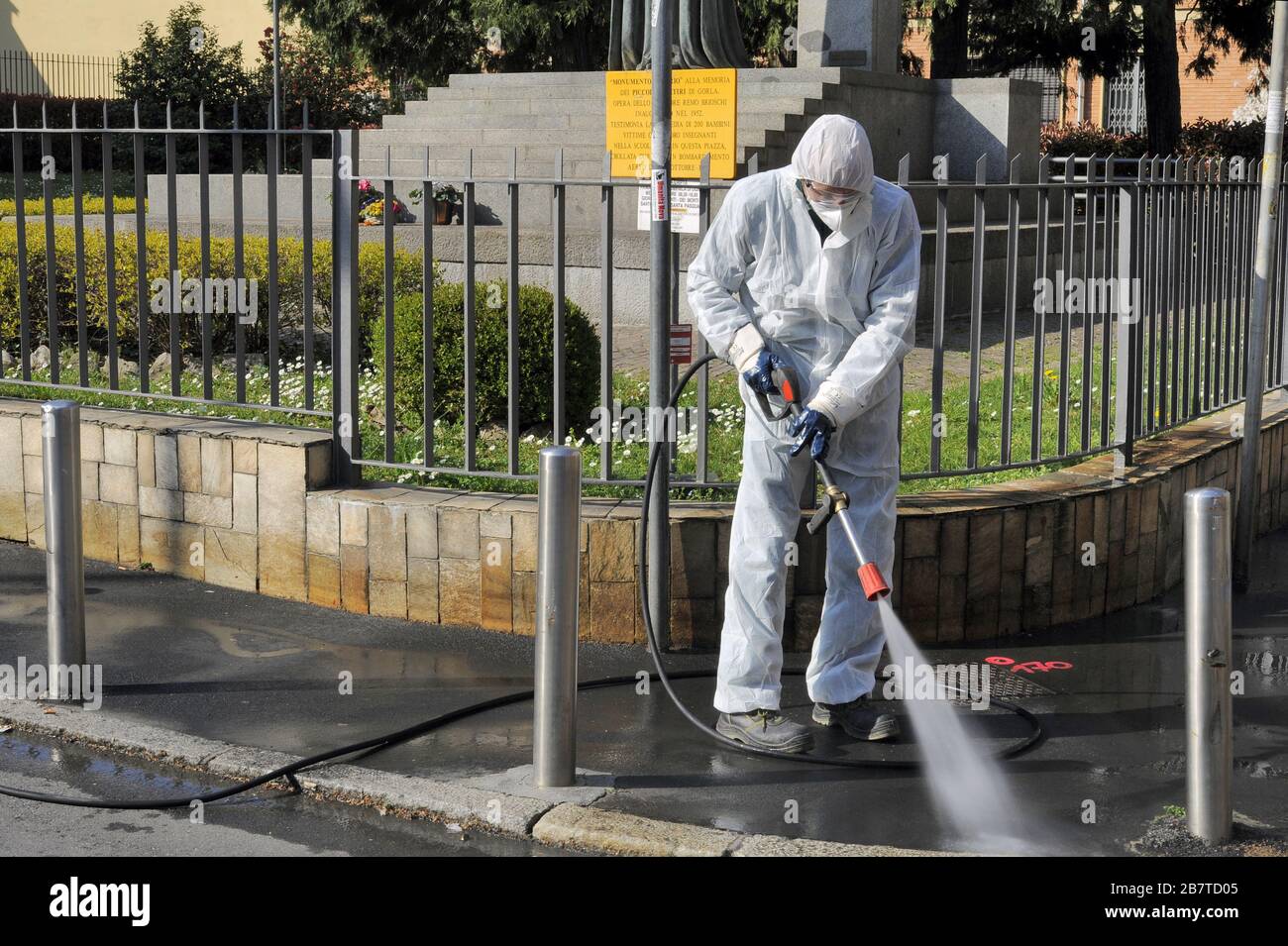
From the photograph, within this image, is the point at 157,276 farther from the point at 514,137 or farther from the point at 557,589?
the point at 514,137

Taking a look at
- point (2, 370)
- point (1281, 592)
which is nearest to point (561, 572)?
point (1281, 592)

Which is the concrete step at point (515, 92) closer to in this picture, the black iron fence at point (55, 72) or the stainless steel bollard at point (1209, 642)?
the stainless steel bollard at point (1209, 642)

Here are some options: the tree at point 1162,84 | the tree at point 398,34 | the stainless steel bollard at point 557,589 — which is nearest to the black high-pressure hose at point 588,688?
the stainless steel bollard at point 557,589

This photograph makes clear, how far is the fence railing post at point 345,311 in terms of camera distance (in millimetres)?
6340

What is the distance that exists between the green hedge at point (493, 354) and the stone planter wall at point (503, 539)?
102 cm

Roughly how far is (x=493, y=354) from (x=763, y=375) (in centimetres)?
294

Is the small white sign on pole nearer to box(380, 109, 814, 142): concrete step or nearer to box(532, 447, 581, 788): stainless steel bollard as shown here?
box(532, 447, 581, 788): stainless steel bollard

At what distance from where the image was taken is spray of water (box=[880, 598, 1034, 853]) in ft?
14.0

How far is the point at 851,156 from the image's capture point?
15.4ft

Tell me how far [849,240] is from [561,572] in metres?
1.40

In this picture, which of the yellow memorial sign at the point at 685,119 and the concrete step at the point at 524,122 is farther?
the concrete step at the point at 524,122
